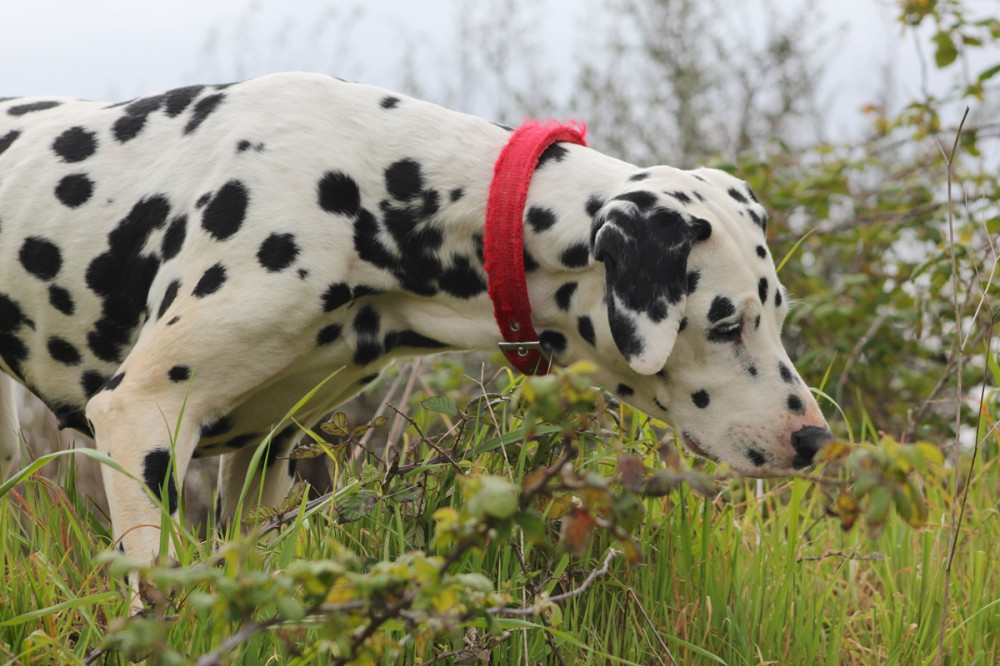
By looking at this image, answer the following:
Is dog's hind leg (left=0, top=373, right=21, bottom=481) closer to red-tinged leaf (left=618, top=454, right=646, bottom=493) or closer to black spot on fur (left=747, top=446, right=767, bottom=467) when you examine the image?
black spot on fur (left=747, top=446, right=767, bottom=467)

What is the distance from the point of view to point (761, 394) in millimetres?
2617

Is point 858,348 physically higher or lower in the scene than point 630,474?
lower

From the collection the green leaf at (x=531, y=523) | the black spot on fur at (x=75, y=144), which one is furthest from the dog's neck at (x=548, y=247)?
the green leaf at (x=531, y=523)

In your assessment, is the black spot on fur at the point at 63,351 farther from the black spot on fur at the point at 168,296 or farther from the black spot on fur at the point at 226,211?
the black spot on fur at the point at 226,211

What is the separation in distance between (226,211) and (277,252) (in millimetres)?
203

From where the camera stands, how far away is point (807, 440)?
8.45ft

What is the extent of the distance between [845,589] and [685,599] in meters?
0.76

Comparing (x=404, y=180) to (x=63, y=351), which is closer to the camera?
(x=404, y=180)

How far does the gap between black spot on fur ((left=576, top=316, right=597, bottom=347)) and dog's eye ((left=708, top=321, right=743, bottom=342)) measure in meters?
0.30

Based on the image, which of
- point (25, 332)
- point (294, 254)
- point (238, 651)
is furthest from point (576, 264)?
point (25, 332)

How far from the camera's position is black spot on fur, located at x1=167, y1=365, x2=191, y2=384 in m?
2.57

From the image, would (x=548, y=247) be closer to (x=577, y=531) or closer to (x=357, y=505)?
(x=357, y=505)

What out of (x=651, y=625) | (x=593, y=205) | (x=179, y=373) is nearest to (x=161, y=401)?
(x=179, y=373)

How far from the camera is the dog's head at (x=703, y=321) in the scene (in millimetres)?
2449
